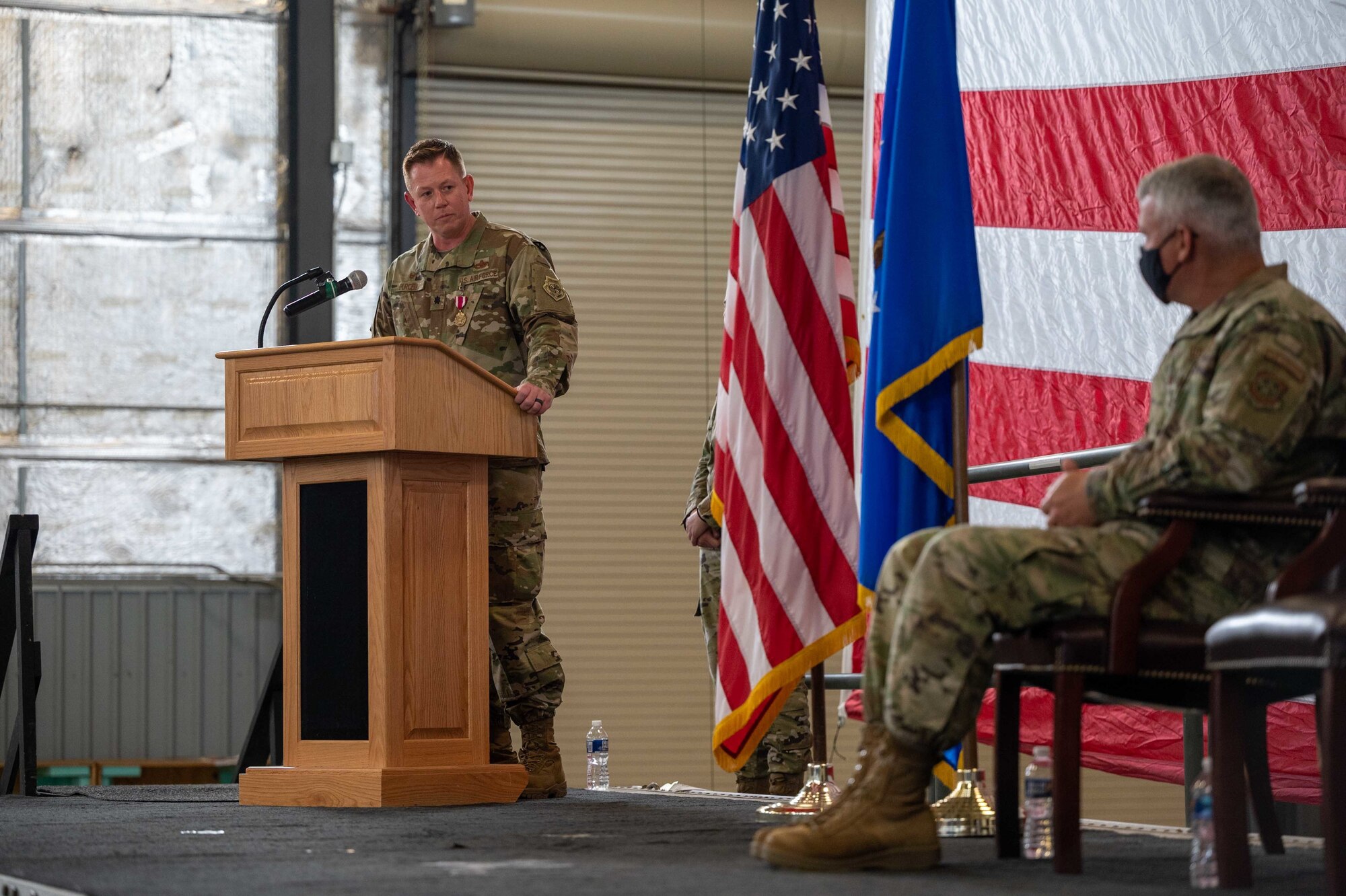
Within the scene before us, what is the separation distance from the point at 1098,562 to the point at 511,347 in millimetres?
2171

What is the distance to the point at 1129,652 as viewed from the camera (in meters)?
2.16

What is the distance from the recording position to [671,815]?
3.27 meters

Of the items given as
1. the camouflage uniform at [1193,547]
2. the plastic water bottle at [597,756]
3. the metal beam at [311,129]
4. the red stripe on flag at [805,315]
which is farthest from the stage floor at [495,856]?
the metal beam at [311,129]

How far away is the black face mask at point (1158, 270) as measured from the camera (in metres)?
2.38

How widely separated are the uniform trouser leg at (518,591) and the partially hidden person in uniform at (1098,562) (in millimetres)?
1778

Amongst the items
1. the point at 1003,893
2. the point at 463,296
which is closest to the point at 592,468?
the point at 463,296

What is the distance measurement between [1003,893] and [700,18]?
5839 mm

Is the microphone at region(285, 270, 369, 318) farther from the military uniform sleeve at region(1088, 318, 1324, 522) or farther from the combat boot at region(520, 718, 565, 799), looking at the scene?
the military uniform sleeve at region(1088, 318, 1324, 522)

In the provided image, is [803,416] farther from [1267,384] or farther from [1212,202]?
[1267,384]

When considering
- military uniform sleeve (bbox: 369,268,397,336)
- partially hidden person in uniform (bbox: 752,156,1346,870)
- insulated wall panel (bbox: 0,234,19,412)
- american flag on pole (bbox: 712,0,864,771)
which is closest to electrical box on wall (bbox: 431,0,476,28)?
insulated wall panel (bbox: 0,234,19,412)

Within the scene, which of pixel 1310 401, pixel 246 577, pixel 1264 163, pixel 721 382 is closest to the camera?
pixel 1310 401

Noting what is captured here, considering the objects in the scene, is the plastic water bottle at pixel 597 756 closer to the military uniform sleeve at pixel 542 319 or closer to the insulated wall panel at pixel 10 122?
the military uniform sleeve at pixel 542 319

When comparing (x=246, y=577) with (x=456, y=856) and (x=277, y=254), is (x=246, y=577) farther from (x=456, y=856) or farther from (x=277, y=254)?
(x=456, y=856)

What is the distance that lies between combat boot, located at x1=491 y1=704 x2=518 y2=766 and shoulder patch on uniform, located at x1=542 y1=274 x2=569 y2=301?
1.03 meters
